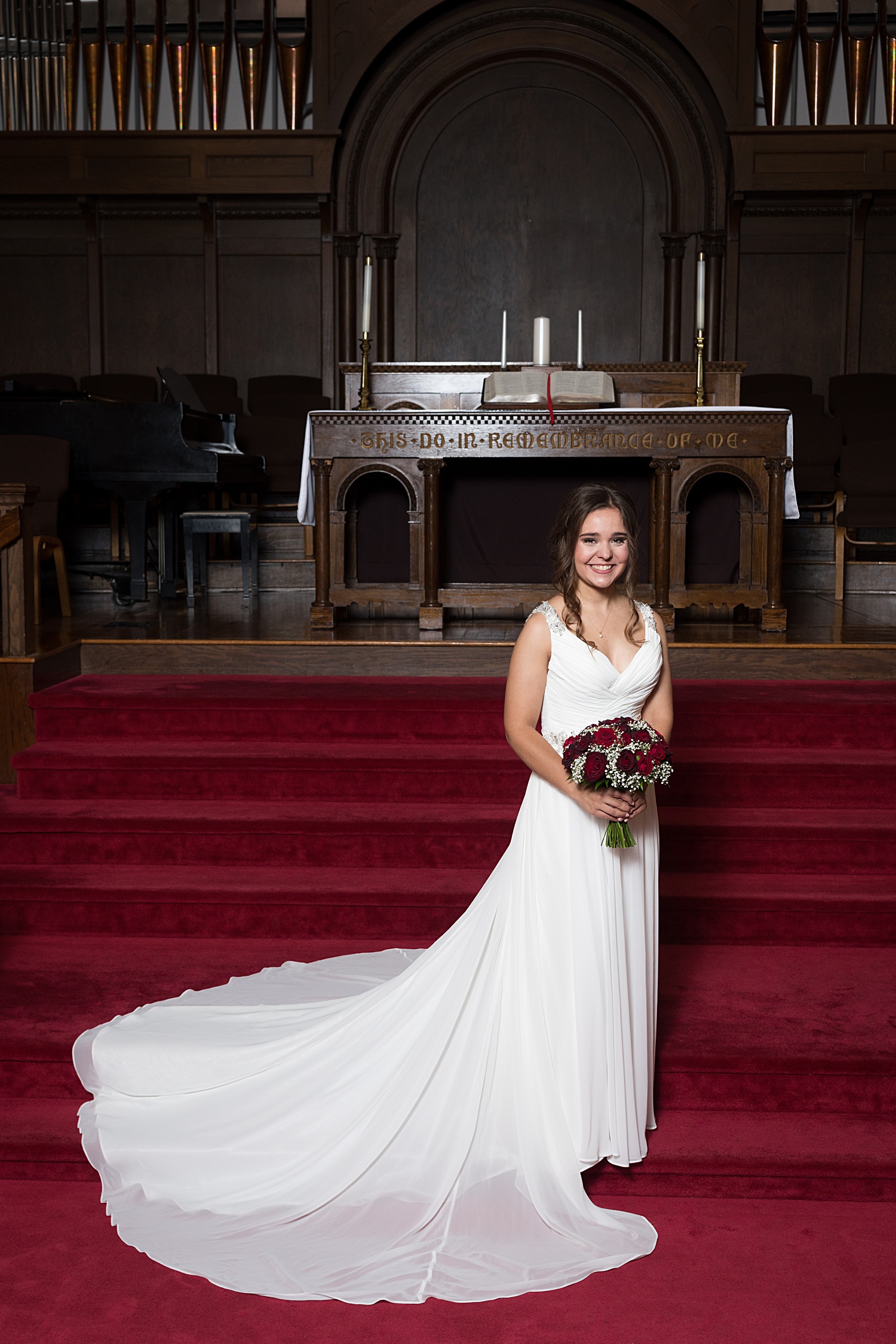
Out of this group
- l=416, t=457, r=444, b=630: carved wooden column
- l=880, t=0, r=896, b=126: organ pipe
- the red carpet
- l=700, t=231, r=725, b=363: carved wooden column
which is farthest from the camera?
l=700, t=231, r=725, b=363: carved wooden column

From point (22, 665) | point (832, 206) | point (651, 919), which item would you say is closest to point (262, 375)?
point (832, 206)

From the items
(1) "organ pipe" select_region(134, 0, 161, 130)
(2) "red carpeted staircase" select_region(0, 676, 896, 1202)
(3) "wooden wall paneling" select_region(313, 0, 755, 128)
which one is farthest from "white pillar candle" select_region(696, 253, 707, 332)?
(1) "organ pipe" select_region(134, 0, 161, 130)

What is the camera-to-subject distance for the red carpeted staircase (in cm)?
303

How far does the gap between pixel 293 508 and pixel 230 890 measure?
561 cm

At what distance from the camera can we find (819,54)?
10.4 meters

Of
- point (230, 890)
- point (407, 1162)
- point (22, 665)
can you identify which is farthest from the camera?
point (22, 665)

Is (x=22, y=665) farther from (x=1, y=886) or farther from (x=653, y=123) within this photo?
(x=653, y=123)

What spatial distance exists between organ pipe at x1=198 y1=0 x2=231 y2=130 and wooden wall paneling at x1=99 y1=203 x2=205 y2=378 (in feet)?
3.59

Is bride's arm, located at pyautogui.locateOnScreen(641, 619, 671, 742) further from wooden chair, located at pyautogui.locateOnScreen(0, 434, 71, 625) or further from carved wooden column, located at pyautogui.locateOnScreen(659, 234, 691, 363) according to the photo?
carved wooden column, located at pyautogui.locateOnScreen(659, 234, 691, 363)

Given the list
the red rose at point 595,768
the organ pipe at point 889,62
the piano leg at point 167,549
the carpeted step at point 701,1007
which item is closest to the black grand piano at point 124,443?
the piano leg at point 167,549

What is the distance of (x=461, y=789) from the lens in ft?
14.9

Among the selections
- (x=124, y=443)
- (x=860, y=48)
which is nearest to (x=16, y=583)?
(x=124, y=443)

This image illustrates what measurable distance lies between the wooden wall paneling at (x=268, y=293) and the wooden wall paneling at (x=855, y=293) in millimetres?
4680

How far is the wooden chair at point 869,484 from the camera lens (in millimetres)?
7680
